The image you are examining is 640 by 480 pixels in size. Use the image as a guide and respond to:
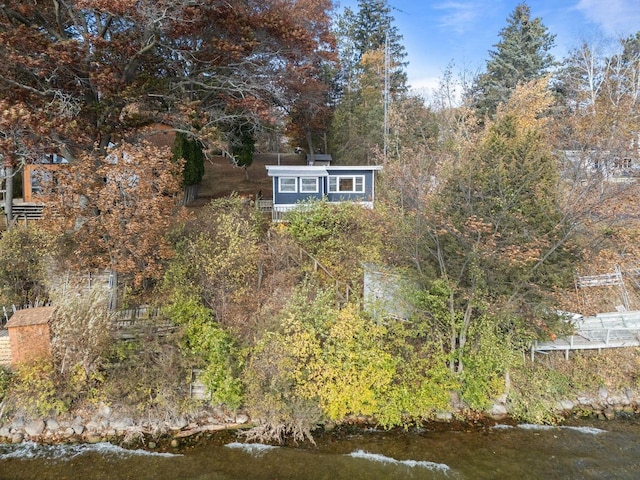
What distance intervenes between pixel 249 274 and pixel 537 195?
886 cm

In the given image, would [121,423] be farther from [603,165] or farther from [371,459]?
[603,165]

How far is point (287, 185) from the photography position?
1761 cm

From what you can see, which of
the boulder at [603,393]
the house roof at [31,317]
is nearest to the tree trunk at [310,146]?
the house roof at [31,317]

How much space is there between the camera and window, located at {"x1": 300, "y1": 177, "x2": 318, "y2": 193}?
57.8 ft

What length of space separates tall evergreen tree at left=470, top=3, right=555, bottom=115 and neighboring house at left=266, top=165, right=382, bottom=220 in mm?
12814

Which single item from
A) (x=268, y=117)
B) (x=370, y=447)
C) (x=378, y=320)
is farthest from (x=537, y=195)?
(x=268, y=117)

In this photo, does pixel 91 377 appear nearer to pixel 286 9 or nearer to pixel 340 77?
pixel 286 9

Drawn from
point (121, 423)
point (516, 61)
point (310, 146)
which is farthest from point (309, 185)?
point (516, 61)

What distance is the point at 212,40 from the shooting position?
1350 centimetres

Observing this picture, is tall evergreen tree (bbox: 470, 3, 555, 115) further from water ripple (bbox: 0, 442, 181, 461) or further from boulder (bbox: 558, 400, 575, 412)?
water ripple (bbox: 0, 442, 181, 461)

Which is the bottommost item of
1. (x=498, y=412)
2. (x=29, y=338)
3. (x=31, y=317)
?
(x=498, y=412)

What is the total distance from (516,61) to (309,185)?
19.5 meters

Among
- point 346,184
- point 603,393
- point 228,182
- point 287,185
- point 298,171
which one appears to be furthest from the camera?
point 228,182

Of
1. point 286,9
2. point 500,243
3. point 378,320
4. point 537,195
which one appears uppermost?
point 286,9
